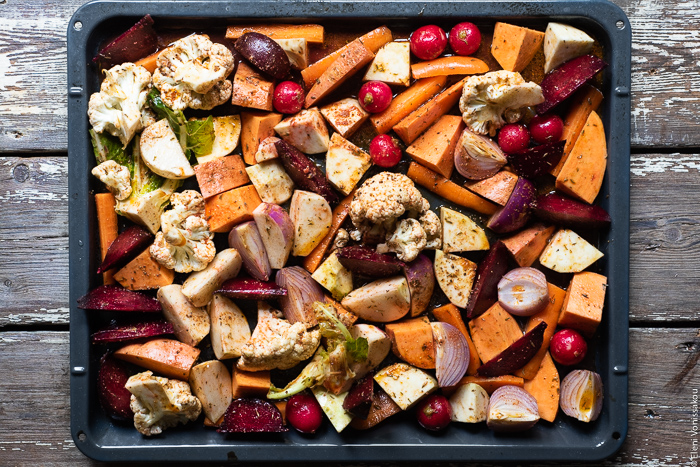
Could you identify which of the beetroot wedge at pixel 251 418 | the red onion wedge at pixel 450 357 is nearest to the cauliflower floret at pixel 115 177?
the beetroot wedge at pixel 251 418

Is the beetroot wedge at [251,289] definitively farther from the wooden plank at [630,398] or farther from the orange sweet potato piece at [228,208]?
the wooden plank at [630,398]

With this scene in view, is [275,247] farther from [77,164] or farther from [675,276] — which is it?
[675,276]

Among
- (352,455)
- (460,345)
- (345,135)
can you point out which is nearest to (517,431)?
(460,345)

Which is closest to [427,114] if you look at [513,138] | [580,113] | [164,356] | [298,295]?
[513,138]

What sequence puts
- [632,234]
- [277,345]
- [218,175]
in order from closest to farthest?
[277,345] < [218,175] < [632,234]

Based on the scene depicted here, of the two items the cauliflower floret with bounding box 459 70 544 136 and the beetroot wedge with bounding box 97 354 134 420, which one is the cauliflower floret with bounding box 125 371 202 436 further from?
the cauliflower floret with bounding box 459 70 544 136

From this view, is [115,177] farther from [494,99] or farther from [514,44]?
[514,44]
